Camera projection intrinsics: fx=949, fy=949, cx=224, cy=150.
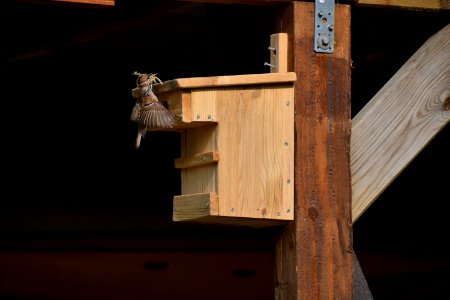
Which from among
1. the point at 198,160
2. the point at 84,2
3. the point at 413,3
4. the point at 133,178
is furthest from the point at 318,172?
the point at 133,178

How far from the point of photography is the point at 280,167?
317cm

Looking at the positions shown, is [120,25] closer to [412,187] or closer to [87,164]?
[87,164]

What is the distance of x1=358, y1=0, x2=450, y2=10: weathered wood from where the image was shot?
3.44 meters

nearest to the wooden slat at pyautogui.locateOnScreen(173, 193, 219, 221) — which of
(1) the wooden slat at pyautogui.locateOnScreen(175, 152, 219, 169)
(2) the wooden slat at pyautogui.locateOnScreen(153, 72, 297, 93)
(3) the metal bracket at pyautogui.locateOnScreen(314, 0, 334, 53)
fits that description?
(1) the wooden slat at pyautogui.locateOnScreen(175, 152, 219, 169)

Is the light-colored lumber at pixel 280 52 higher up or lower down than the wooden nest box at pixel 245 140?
higher up

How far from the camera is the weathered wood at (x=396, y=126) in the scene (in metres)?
3.38

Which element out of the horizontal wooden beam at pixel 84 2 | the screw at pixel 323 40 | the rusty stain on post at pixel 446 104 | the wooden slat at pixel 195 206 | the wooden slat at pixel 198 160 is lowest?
the wooden slat at pixel 195 206

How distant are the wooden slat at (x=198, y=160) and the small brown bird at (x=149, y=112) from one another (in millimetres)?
150

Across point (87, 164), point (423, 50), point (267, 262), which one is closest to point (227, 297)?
point (267, 262)

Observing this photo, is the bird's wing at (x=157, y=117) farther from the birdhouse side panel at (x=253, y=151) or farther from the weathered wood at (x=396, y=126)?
the weathered wood at (x=396, y=126)

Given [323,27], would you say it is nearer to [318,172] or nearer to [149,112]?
[318,172]

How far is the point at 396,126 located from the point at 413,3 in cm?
47

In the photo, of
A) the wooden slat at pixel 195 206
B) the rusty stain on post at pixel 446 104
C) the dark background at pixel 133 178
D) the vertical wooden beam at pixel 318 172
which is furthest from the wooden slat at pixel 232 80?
the dark background at pixel 133 178

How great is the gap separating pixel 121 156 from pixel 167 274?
3.04 ft
